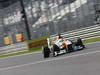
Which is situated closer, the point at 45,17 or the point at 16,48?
the point at 16,48

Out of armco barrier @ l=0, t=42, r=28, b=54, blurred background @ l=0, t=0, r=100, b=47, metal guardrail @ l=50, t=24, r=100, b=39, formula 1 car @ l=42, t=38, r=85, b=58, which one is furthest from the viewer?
blurred background @ l=0, t=0, r=100, b=47

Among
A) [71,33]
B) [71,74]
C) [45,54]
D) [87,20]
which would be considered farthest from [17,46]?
[71,74]

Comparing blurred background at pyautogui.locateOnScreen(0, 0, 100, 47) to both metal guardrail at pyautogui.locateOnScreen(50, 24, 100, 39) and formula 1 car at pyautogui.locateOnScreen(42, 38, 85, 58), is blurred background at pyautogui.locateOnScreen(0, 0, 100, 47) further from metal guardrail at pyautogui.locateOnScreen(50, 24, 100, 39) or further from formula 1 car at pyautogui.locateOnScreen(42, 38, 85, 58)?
formula 1 car at pyautogui.locateOnScreen(42, 38, 85, 58)

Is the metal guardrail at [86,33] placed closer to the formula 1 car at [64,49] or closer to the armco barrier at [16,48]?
the armco barrier at [16,48]

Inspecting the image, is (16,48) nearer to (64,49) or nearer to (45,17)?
(45,17)

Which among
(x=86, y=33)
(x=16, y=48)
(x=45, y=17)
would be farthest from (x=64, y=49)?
(x=45, y=17)

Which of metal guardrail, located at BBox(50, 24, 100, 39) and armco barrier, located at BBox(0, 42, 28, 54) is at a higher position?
metal guardrail, located at BBox(50, 24, 100, 39)

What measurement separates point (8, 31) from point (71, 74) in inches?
862

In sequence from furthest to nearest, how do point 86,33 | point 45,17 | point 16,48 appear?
point 45,17 < point 16,48 < point 86,33

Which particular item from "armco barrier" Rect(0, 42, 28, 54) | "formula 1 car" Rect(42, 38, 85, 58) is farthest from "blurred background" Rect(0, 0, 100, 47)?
"formula 1 car" Rect(42, 38, 85, 58)

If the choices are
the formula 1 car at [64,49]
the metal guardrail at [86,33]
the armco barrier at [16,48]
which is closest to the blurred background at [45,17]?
the armco barrier at [16,48]

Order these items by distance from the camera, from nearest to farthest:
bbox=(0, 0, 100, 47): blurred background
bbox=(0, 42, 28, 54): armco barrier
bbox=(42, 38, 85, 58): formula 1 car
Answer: bbox=(42, 38, 85, 58): formula 1 car, bbox=(0, 42, 28, 54): armco barrier, bbox=(0, 0, 100, 47): blurred background

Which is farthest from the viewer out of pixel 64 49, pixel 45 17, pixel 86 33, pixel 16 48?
Answer: pixel 45 17

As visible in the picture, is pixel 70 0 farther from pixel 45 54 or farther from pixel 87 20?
pixel 45 54
